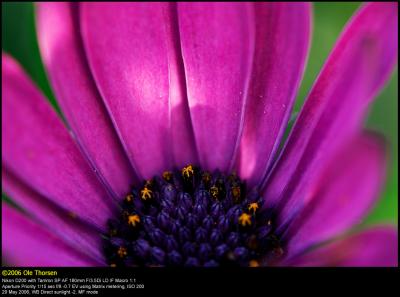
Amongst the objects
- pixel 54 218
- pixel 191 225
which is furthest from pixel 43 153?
pixel 191 225

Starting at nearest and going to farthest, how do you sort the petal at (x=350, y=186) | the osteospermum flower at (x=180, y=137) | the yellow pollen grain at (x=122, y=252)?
the petal at (x=350, y=186) → the osteospermum flower at (x=180, y=137) → the yellow pollen grain at (x=122, y=252)

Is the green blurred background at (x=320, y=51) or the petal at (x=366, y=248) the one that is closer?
the petal at (x=366, y=248)

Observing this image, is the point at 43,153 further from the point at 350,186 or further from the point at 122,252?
the point at 350,186

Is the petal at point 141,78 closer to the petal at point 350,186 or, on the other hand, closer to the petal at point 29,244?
the petal at point 29,244

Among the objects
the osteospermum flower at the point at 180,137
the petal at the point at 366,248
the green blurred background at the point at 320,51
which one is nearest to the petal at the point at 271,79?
the osteospermum flower at the point at 180,137

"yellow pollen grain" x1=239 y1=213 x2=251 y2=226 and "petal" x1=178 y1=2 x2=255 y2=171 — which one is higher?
"petal" x1=178 y1=2 x2=255 y2=171

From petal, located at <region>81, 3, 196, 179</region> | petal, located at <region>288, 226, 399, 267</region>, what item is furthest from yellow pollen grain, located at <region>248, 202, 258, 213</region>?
petal, located at <region>288, 226, 399, 267</region>

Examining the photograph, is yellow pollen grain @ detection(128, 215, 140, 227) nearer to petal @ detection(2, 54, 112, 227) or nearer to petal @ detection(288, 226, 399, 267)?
petal @ detection(2, 54, 112, 227)
